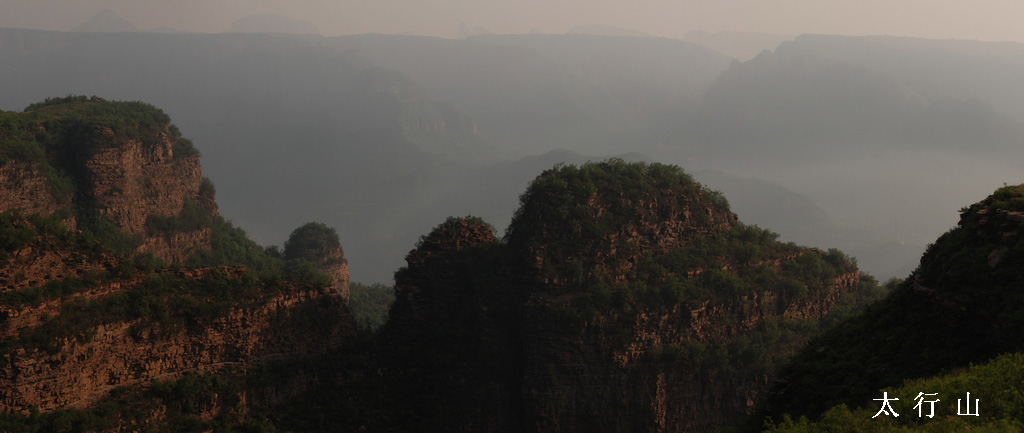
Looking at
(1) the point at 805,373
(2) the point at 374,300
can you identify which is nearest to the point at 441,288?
(1) the point at 805,373

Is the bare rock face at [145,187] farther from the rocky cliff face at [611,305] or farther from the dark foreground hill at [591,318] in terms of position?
the dark foreground hill at [591,318]

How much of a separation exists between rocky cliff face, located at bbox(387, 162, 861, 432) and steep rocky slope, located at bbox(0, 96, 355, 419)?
590 cm

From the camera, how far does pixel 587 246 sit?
3678cm

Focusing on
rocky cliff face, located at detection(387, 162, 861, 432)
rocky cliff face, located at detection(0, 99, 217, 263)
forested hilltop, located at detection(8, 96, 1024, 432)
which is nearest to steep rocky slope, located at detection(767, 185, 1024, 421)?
forested hilltop, located at detection(8, 96, 1024, 432)

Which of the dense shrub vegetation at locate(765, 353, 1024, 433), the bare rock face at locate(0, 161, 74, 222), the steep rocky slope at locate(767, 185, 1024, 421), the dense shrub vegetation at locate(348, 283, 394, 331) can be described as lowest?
the dense shrub vegetation at locate(765, 353, 1024, 433)

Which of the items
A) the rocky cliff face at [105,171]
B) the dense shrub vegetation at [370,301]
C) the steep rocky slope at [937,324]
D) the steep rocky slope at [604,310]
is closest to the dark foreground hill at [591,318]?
the steep rocky slope at [604,310]

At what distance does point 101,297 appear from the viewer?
3055 cm

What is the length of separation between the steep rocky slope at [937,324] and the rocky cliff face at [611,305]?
1105 cm

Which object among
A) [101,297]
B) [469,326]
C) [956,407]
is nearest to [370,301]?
[469,326]

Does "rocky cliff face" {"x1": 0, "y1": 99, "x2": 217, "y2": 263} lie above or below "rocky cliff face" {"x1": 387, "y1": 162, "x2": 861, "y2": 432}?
above

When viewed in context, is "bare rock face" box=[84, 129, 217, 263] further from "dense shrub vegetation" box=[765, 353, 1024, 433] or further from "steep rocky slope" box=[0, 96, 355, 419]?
"dense shrub vegetation" box=[765, 353, 1024, 433]

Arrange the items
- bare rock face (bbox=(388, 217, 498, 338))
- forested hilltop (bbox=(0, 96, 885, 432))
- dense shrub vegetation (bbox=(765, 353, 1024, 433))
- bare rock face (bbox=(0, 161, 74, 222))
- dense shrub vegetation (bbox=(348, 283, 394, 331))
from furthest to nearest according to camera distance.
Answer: dense shrub vegetation (bbox=(348, 283, 394, 331)) → bare rock face (bbox=(0, 161, 74, 222)) → bare rock face (bbox=(388, 217, 498, 338)) → forested hilltop (bbox=(0, 96, 885, 432)) → dense shrub vegetation (bbox=(765, 353, 1024, 433))

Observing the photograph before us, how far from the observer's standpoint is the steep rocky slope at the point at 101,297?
28156mm

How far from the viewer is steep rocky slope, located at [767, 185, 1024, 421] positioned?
18734 millimetres
